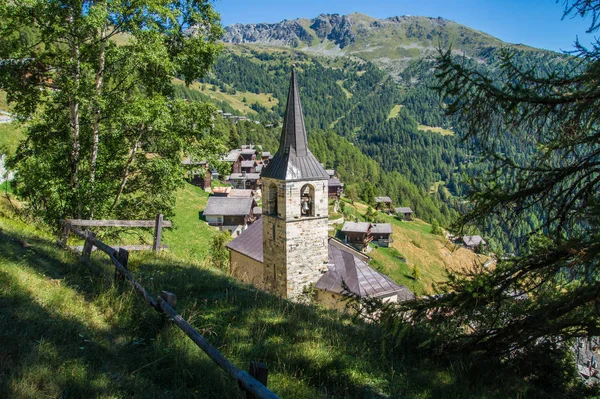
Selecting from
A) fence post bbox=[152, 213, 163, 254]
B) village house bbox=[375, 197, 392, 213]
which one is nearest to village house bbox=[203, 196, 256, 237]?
fence post bbox=[152, 213, 163, 254]

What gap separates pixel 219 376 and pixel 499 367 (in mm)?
4206

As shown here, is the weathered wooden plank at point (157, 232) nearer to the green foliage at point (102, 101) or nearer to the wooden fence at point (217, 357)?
the green foliage at point (102, 101)

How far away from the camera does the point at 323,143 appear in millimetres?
125500

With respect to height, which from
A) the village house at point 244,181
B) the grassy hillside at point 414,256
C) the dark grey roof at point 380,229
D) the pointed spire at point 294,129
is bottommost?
the grassy hillside at point 414,256

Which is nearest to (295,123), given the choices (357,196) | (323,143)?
(357,196)

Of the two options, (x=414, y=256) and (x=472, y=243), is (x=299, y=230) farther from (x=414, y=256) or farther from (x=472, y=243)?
(x=472, y=243)

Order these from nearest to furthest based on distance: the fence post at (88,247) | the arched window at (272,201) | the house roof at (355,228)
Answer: the fence post at (88,247)
the arched window at (272,201)
the house roof at (355,228)

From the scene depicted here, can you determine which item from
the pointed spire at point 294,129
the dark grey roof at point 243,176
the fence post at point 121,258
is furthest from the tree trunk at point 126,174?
the dark grey roof at point 243,176

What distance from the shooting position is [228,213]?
47.5m

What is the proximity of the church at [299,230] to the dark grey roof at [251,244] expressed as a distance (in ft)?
10.0

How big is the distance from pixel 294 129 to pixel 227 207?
30917 millimetres

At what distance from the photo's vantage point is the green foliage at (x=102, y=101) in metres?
10.8

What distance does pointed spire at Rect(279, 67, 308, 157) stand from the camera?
18719 mm

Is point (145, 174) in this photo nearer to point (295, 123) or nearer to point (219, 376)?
point (295, 123)
